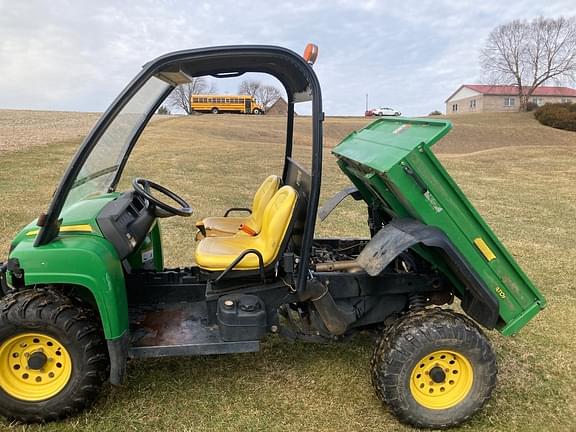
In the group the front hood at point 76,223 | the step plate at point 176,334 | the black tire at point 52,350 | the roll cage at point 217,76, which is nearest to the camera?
the roll cage at point 217,76

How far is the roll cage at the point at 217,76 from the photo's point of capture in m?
2.60

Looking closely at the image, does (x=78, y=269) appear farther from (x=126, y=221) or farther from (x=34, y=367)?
(x=34, y=367)

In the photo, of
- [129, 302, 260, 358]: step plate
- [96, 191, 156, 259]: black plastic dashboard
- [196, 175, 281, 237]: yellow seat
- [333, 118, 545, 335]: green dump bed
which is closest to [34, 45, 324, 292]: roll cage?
[96, 191, 156, 259]: black plastic dashboard

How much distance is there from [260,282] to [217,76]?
4.18 feet

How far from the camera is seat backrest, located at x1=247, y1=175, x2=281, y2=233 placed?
12.5 ft

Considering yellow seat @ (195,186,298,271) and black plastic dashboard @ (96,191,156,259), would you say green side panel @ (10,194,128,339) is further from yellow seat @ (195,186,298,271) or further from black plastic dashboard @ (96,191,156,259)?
yellow seat @ (195,186,298,271)

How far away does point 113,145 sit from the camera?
3273mm

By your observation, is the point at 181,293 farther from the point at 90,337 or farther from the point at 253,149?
the point at 253,149

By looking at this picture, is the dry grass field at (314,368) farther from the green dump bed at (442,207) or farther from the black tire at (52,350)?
the green dump bed at (442,207)

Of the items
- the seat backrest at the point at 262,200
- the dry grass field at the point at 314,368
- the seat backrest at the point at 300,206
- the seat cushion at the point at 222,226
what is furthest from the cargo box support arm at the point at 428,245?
the seat cushion at the point at 222,226

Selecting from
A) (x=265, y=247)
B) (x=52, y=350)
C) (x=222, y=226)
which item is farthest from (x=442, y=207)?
(x=52, y=350)

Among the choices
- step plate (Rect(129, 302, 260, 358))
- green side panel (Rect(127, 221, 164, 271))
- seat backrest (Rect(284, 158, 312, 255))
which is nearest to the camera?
step plate (Rect(129, 302, 260, 358))

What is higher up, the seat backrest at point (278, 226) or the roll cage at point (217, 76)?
the roll cage at point (217, 76)

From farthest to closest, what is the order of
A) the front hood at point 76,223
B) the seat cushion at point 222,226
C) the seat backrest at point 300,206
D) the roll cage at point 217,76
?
the seat cushion at point 222,226 → the seat backrest at point 300,206 → the front hood at point 76,223 → the roll cage at point 217,76
